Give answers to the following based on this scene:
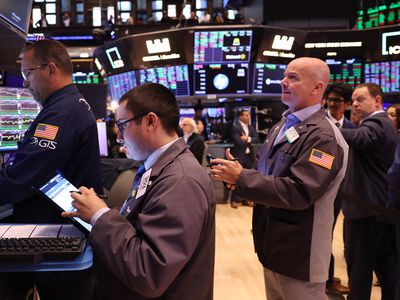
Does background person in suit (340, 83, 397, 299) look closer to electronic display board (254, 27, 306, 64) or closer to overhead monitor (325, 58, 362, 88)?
electronic display board (254, 27, 306, 64)

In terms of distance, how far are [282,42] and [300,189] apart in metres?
5.45

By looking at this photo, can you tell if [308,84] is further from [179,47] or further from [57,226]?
[179,47]

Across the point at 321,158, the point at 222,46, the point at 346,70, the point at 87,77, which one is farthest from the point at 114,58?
the point at 321,158

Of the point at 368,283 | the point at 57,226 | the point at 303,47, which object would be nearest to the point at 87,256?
the point at 57,226

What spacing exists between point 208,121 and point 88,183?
Answer: 6445 millimetres

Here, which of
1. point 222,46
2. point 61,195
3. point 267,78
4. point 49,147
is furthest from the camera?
point 267,78

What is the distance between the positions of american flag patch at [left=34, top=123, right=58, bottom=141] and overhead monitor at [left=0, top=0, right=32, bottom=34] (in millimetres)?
793

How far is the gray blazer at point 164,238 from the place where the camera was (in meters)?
1.13

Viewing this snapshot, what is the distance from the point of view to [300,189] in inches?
76.0

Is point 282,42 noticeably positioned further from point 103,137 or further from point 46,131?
point 46,131

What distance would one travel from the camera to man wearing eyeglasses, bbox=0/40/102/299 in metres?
1.71

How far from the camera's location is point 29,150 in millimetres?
1721

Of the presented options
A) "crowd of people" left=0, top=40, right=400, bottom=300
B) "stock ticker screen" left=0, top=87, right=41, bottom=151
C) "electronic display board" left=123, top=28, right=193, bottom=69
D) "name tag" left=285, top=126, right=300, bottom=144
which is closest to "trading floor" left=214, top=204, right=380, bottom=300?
"crowd of people" left=0, top=40, right=400, bottom=300

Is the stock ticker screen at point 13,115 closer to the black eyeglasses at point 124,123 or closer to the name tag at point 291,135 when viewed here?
the black eyeglasses at point 124,123
